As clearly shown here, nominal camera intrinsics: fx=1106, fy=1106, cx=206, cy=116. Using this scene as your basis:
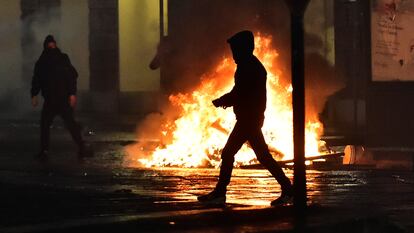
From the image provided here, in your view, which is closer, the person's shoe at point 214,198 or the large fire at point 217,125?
the person's shoe at point 214,198

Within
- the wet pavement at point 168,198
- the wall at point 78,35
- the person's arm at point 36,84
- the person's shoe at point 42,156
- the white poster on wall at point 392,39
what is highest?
the wall at point 78,35

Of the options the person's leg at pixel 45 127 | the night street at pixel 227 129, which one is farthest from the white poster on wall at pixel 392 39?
the person's leg at pixel 45 127

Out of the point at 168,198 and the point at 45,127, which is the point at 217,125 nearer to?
the point at 45,127

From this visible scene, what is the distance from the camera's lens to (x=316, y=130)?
15227 mm

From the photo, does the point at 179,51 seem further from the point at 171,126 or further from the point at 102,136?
the point at 102,136

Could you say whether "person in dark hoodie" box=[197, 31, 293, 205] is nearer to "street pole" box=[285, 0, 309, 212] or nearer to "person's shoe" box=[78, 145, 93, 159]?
"street pole" box=[285, 0, 309, 212]

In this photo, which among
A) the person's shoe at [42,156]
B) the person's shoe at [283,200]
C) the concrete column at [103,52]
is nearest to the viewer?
the person's shoe at [283,200]

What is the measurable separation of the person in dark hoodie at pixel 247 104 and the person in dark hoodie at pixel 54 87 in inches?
216

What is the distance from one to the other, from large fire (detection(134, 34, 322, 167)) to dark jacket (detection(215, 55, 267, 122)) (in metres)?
4.18

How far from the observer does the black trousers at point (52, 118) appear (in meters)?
15.2

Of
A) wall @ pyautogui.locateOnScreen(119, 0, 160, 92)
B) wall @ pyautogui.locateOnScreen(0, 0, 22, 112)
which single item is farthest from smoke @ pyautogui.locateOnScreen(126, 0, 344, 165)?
wall @ pyautogui.locateOnScreen(119, 0, 160, 92)

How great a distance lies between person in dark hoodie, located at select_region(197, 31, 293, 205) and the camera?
10.2m

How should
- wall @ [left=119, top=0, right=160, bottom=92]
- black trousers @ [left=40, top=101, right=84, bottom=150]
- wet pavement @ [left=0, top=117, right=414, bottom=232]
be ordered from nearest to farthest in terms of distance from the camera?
wet pavement @ [left=0, top=117, right=414, bottom=232] → black trousers @ [left=40, top=101, right=84, bottom=150] → wall @ [left=119, top=0, right=160, bottom=92]

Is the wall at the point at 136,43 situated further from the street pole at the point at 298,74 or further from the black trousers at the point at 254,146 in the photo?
the street pole at the point at 298,74
